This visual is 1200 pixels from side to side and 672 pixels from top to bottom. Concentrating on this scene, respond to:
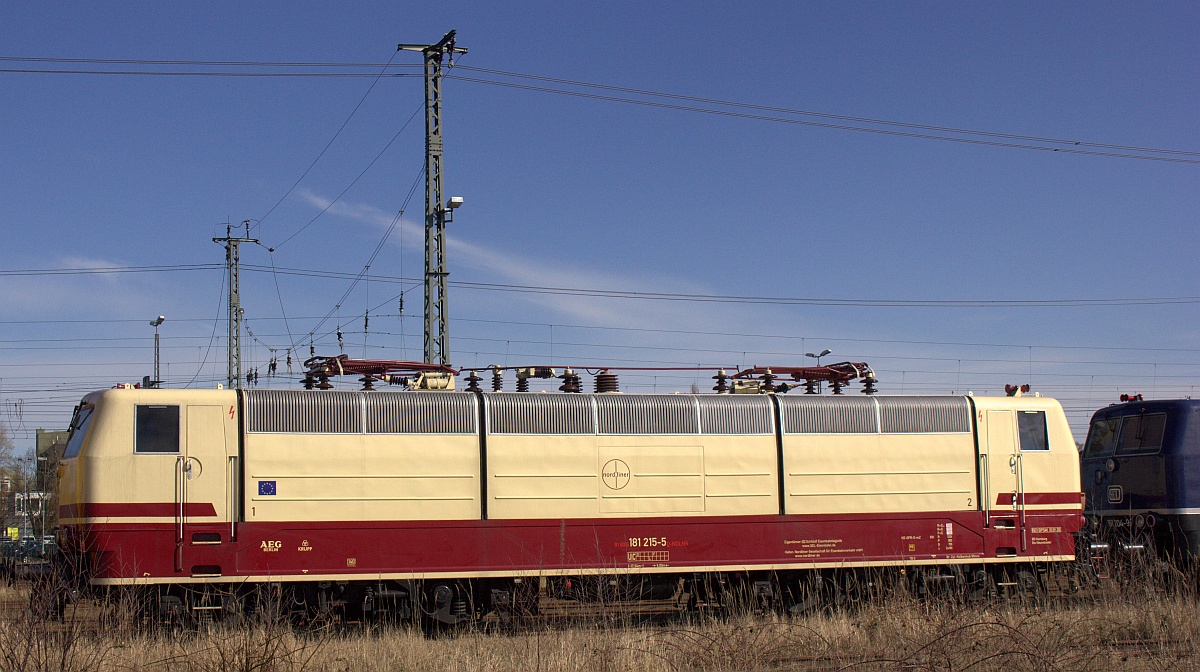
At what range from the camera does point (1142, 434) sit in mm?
18297

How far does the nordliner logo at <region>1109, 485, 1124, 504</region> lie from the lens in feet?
60.6

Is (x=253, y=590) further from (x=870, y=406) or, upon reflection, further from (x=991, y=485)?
(x=991, y=485)

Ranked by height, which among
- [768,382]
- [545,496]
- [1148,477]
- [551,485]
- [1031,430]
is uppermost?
[768,382]

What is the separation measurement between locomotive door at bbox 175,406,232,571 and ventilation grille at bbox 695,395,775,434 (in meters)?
6.47

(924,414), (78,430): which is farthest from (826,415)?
(78,430)

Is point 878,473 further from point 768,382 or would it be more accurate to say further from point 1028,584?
point 1028,584

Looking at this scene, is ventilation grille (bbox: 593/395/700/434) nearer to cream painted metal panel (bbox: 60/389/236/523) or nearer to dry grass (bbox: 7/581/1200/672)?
dry grass (bbox: 7/581/1200/672)

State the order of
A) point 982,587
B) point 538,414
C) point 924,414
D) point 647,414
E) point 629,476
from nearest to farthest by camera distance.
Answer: point 538,414 → point 629,476 → point 647,414 → point 982,587 → point 924,414

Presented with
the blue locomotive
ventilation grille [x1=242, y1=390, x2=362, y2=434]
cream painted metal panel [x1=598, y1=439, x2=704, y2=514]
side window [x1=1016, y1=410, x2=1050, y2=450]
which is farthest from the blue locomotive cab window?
ventilation grille [x1=242, y1=390, x2=362, y2=434]

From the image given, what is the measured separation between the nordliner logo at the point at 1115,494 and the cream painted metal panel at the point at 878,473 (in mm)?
4422

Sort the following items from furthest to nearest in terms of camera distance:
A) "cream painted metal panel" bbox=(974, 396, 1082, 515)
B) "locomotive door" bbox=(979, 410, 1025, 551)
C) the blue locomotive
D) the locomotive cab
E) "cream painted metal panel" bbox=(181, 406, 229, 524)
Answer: the blue locomotive
"cream painted metal panel" bbox=(974, 396, 1082, 515)
"locomotive door" bbox=(979, 410, 1025, 551)
"cream painted metal panel" bbox=(181, 406, 229, 524)
the locomotive cab

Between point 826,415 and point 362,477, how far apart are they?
6683 millimetres

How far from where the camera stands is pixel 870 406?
15648 mm

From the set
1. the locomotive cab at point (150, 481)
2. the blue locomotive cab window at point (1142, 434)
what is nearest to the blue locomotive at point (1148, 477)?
the blue locomotive cab window at point (1142, 434)
